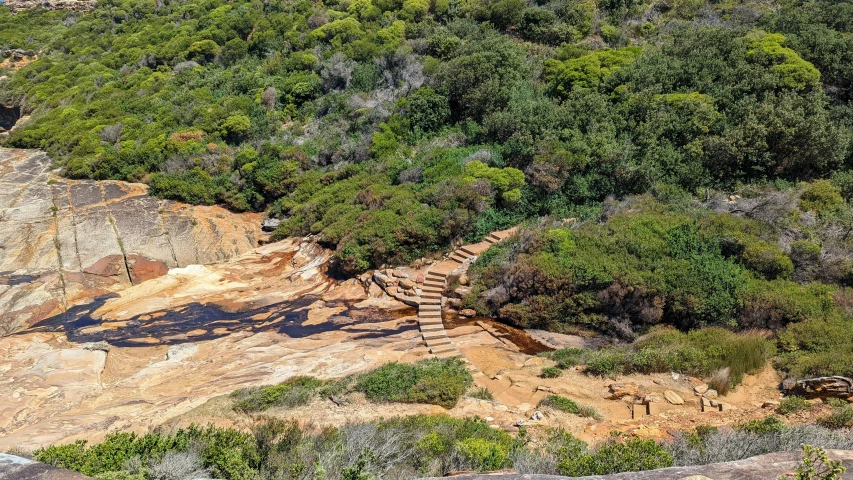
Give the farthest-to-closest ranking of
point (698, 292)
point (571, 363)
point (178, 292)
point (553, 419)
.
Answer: point (178, 292)
point (698, 292)
point (571, 363)
point (553, 419)

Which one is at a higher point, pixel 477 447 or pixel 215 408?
pixel 477 447

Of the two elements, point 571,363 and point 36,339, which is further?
point 36,339

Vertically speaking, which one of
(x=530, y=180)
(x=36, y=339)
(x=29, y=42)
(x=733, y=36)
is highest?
(x=29, y=42)

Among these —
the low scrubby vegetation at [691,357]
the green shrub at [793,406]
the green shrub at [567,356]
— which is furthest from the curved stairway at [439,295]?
the green shrub at [793,406]

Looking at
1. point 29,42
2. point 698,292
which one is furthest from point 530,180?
point 29,42

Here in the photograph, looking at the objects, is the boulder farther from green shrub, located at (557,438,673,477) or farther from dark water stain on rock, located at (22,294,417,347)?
dark water stain on rock, located at (22,294,417,347)

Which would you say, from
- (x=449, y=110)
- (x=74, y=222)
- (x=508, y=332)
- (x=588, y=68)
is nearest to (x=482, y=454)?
(x=508, y=332)

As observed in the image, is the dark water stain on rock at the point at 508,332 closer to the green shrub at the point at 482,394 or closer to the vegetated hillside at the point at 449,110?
the green shrub at the point at 482,394

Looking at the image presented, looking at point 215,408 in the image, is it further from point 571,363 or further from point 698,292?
point 698,292
